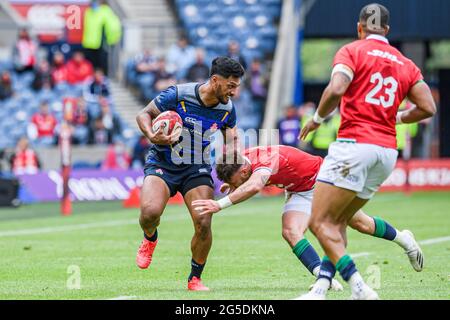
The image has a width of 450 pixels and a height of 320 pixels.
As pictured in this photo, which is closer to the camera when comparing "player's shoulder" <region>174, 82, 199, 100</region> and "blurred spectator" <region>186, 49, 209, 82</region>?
"player's shoulder" <region>174, 82, 199, 100</region>

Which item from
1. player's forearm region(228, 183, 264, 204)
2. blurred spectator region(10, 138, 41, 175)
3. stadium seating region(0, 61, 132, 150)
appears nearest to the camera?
player's forearm region(228, 183, 264, 204)

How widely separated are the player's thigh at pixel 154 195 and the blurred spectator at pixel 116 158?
53.6ft

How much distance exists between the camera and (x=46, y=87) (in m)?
30.3

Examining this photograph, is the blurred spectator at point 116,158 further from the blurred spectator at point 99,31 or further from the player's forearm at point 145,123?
the player's forearm at point 145,123

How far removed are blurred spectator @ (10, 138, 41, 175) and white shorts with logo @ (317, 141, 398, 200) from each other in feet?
59.0

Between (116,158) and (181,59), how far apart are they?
13.4ft

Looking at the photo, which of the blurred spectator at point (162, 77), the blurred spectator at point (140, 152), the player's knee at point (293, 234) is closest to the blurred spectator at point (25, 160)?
the blurred spectator at point (140, 152)

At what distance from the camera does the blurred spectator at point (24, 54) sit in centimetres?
3069

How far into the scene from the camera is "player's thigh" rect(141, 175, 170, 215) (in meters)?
11.0

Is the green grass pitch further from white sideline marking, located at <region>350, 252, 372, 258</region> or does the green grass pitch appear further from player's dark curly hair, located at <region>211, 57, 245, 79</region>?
player's dark curly hair, located at <region>211, 57, 245, 79</region>

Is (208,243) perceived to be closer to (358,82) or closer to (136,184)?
(358,82)

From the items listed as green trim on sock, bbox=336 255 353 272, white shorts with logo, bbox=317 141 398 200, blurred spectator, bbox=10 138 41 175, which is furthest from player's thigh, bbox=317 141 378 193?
blurred spectator, bbox=10 138 41 175
